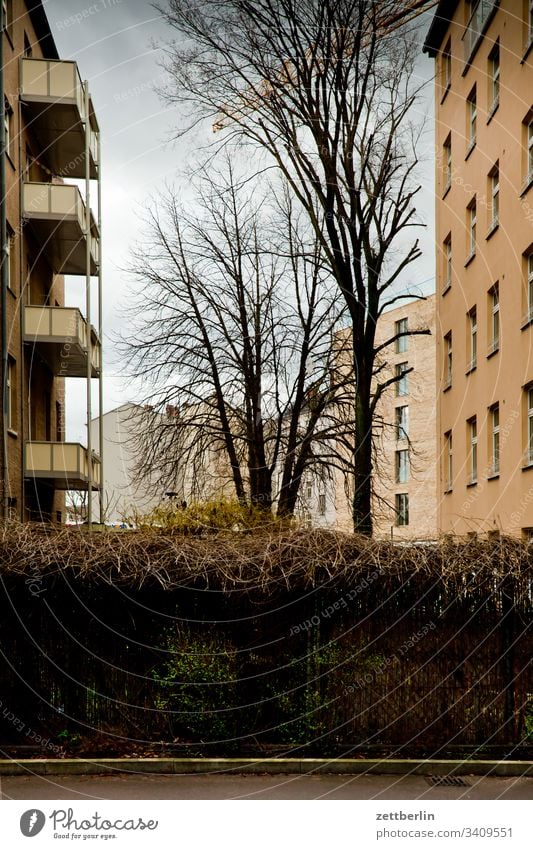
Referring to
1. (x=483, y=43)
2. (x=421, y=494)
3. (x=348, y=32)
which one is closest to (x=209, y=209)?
(x=348, y=32)

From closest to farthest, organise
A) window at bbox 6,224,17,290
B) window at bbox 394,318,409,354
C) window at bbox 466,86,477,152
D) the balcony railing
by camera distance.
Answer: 1. window at bbox 6,224,17,290
2. the balcony railing
3. window at bbox 466,86,477,152
4. window at bbox 394,318,409,354

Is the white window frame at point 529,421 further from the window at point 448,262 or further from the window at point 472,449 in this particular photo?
the window at point 448,262

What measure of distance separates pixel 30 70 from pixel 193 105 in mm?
9373

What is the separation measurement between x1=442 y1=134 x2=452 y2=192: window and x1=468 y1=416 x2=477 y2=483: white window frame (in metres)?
7.41

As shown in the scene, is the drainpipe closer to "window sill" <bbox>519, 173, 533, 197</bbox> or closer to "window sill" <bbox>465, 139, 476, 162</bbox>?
"window sill" <bbox>519, 173, 533, 197</bbox>

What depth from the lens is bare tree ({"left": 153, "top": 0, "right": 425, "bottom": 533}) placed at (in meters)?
14.7

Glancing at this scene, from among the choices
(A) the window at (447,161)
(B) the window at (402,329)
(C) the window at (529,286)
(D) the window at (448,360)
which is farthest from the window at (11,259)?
(B) the window at (402,329)

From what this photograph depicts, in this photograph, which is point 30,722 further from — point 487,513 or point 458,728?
point 487,513

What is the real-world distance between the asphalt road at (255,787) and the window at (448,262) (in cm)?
2205

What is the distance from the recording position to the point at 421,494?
200 ft

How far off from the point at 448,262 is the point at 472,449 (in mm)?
6675

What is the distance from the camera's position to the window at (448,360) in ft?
97.6

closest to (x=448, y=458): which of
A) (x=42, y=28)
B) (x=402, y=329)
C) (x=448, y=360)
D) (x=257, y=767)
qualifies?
(x=448, y=360)
